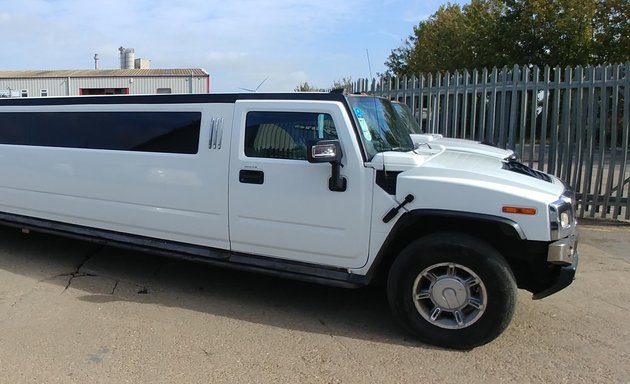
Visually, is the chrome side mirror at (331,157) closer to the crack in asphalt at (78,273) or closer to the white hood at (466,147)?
the white hood at (466,147)

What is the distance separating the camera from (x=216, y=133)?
179 inches

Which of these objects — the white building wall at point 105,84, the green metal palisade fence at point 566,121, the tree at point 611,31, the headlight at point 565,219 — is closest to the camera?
the headlight at point 565,219

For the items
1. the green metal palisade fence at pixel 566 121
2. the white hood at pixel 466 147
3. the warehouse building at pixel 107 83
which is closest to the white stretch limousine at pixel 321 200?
the white hood at pixel 466 147

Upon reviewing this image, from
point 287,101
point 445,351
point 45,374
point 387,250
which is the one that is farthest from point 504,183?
point 45,374

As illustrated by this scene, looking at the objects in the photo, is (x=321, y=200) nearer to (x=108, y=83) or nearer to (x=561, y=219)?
(x=561, y=219)

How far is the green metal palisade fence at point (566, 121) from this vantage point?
25.5 ft

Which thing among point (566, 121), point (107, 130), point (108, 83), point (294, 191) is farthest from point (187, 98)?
point (108, 83)

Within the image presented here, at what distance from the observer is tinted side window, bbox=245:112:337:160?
13.8 feet

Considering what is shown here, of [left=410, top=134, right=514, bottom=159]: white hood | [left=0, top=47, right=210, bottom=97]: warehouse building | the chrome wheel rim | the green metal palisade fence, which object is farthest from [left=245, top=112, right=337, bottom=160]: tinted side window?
[left=0, top=47, right=210, bottom=97]: warehouse building

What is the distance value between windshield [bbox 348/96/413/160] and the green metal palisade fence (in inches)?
166

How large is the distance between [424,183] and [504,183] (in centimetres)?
54

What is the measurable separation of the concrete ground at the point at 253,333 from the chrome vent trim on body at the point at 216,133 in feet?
4.52

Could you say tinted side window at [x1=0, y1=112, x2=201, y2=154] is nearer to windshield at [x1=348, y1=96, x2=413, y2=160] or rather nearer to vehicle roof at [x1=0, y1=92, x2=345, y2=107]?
vehicle roof at [x1=0, y1=92, x2=345, y2=107]

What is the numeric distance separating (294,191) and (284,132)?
496 mm
